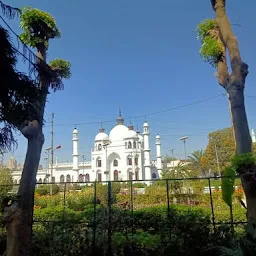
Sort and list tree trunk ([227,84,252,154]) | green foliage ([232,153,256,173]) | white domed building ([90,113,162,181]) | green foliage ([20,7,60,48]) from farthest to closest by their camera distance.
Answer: white domed building ([90,113,162,181]) < green foliage ([20,7,60,48]) < tree trunk ([227,84,252,154]) < green foliage ([232,153,256,173])

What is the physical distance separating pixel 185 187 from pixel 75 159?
38.0 meters

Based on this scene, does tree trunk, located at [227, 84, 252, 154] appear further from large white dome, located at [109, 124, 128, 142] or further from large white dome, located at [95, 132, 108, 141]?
large white dome, located at [95, 132, 108, 141]

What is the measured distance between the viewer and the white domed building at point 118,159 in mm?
50875

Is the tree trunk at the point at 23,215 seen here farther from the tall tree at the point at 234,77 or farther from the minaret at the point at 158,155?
the minaret at the point at 158,155

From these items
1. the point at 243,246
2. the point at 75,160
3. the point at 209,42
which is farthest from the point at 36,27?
the point at 75,160

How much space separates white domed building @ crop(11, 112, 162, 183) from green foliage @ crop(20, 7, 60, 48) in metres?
44.1

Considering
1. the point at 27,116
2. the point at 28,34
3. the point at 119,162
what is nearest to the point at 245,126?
the point at 27,116

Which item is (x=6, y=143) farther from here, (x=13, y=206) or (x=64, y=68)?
(x=64, y=68)

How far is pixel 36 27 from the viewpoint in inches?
262

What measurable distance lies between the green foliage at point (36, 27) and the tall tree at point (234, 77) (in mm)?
3866

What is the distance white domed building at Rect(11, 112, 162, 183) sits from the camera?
50.9m

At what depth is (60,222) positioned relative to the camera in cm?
641

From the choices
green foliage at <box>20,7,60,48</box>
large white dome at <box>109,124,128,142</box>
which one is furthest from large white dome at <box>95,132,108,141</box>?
green foliage at <box>20,7,60,48</box>

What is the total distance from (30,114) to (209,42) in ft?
16.5
